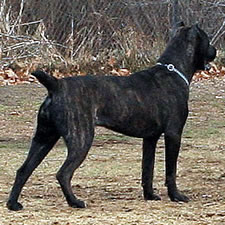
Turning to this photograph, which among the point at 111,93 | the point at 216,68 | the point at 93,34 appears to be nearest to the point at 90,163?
the point at 111,93

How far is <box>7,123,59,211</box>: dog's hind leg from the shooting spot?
621cm

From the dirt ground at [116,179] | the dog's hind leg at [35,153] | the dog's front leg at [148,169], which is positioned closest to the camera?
the dirt ground at [116,179]

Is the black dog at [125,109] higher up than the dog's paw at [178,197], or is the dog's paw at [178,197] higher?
the black dog at [125,109]

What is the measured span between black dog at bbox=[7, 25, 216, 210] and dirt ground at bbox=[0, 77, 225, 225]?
22cm

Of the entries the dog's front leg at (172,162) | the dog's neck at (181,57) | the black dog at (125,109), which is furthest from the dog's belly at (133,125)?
the dog's neck at (181,57)

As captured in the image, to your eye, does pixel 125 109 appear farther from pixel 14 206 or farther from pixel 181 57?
pixel 14 206

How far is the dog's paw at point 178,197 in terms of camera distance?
647cm

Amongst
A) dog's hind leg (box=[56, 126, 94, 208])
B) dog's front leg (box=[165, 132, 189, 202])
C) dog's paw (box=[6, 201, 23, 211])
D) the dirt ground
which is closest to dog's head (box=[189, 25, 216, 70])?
dog's front leg (box=[165, 132, 189, 202])

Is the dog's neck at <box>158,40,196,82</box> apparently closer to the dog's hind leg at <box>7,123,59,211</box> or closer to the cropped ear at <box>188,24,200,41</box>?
the cropped ear at <box>188,24,200,41</box>

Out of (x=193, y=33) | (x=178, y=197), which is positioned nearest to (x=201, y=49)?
(x=193, y=33)

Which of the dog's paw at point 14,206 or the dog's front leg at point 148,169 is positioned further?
the dog's front leg at point 148,169

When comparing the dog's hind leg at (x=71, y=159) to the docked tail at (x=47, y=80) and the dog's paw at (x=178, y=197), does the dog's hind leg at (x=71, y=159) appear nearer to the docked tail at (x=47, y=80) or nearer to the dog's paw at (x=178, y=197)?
the docked tail at (x=47, y=80)

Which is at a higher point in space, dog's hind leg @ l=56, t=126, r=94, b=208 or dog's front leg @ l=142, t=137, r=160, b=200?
dog's hind leg @ l=56, t=126, r=94, b=208

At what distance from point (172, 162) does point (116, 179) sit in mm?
905
